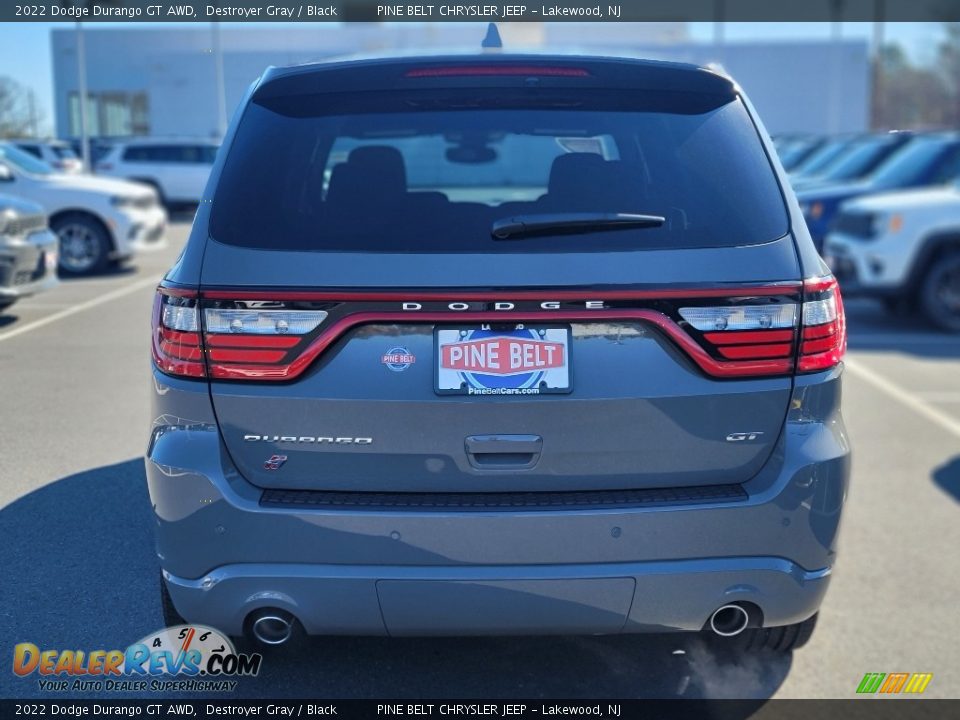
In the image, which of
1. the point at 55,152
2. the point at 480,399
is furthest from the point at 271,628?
the point at 55,152

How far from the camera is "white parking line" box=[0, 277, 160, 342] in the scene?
7615 millimetres

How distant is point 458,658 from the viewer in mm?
3424

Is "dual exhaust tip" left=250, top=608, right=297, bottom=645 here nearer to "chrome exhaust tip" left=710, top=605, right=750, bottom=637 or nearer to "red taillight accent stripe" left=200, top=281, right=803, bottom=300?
"red taillight accent stripe" left=200, top=281, right=803, bottom=300

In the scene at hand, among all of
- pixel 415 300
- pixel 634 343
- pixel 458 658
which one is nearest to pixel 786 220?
pixel 634 343

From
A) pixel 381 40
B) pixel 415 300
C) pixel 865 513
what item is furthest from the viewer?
pixel 381 40

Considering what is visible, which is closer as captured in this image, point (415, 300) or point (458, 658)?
point (415, 300)

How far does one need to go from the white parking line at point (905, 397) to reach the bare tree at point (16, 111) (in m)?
12.6

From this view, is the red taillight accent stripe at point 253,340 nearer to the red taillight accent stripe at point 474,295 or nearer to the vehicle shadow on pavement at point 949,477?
the red taillight accent stripe at point 474,295

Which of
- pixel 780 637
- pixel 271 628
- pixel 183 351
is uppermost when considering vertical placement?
pixel 183 351

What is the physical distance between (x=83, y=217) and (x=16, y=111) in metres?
5.18

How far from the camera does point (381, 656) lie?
341cm

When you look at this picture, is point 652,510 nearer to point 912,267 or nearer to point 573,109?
point 573,109

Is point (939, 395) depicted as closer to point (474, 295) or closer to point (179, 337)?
point (474, 295)

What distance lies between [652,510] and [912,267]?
8907 millimetres
